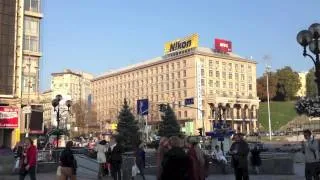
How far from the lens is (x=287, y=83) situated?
522 ft

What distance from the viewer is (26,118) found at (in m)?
65.8

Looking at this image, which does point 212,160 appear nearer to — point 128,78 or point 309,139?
point 309,139

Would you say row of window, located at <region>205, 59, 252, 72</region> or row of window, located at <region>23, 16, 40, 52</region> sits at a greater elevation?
row of window, located at <region>205, 59, 252, 72</region>

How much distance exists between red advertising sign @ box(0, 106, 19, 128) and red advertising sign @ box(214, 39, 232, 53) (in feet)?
278

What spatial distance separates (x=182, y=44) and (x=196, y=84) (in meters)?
13.5

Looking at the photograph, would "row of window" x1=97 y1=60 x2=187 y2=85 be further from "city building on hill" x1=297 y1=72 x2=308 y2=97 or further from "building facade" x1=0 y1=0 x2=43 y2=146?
"building facade" x1=0 y1=0 x2=43 y2=146

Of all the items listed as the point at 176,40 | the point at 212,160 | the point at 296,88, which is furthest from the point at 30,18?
the point at 296,88

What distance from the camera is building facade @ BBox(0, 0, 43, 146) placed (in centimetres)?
6150

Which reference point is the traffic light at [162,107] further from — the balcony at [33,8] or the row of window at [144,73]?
the row of window at [144,73]

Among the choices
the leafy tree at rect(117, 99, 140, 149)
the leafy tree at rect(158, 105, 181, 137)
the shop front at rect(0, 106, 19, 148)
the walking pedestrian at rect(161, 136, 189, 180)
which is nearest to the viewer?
the walking pedestrian at rect(161, 136, 189, 180)

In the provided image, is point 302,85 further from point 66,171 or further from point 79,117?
point 66,171

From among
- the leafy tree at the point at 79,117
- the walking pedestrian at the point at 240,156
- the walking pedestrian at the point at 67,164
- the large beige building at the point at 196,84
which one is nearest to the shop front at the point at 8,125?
the walking pedestrian at the point at 67,164

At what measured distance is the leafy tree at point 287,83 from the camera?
15688cm

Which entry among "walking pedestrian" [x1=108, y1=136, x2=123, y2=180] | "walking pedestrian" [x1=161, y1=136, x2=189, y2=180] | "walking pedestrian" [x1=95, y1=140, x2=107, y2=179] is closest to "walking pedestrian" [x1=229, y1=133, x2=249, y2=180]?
"walking pedestrian" [x1=108, y1=136, x2=123, y2=180]
